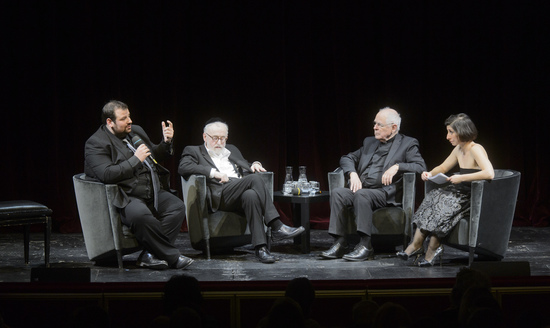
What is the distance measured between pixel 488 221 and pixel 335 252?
111 cm

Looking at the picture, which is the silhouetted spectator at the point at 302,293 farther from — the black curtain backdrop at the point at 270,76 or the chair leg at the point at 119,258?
the black curtain backdrop at the point at 270,76

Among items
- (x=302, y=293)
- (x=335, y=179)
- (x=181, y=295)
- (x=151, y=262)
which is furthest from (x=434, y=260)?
(x=181, y=295)

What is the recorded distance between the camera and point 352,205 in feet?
16.6

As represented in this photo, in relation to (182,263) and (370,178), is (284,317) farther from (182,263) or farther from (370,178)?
(370,178)

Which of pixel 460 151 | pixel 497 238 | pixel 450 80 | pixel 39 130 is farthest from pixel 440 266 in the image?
pixel 39 130

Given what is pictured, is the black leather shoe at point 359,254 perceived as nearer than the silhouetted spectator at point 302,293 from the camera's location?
No

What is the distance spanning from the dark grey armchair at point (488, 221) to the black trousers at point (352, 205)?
574mm

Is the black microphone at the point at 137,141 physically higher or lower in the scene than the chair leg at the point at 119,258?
higher

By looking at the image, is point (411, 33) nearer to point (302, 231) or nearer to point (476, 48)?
point (476, 48)

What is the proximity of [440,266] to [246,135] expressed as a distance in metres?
2.53

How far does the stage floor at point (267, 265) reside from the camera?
4.39 meters

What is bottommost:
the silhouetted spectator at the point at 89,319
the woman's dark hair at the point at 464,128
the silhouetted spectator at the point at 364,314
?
the silhouetted spectator at the point at 364,314

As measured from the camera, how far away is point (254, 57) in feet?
21.0

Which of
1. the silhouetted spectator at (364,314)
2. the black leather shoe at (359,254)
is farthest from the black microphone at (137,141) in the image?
the silhouetted spectator at (364,314)
